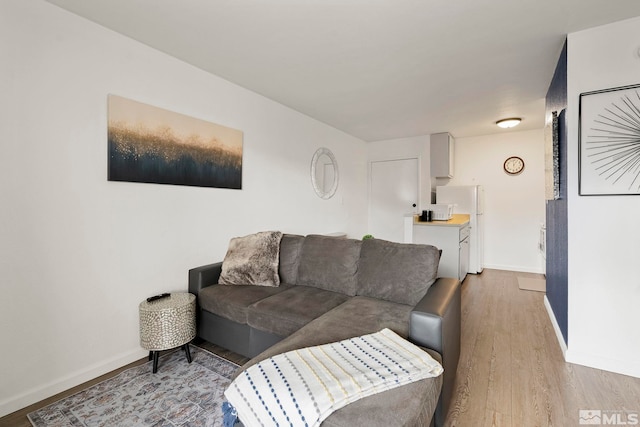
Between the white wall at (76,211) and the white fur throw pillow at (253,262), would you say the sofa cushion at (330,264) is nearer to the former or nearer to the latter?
the white fur throw pillow at (253,262)

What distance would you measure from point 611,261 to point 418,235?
7.17 feet

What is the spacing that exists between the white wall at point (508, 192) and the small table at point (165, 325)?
5081 mm

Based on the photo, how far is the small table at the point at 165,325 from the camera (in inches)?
76.2

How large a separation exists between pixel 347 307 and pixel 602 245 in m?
1.85

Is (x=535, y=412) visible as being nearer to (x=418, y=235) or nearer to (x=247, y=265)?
(x=247, y=265)

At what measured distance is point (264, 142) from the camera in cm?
333

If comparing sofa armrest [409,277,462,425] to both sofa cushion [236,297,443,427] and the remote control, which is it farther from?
the remote control

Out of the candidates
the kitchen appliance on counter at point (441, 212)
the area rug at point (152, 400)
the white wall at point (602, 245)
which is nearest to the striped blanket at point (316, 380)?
the area rug at point (152, 400)

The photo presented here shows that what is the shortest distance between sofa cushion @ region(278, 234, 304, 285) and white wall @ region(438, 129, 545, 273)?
13.7 ft

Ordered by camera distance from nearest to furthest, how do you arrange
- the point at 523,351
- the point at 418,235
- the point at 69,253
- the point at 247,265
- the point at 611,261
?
the point at 69,253, the point at 611,261, the point at 523,351, the point at 247,265, the point at 418,235

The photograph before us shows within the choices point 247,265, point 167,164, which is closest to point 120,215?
point 167,164

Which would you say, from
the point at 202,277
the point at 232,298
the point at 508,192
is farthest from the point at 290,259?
the point at 508,192

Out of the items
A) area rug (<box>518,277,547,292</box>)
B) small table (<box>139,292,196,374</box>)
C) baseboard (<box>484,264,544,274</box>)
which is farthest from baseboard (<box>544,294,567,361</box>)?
small table (<box>139,292,196,374</box>)

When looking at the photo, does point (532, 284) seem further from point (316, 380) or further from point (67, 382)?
point (67, 382)
